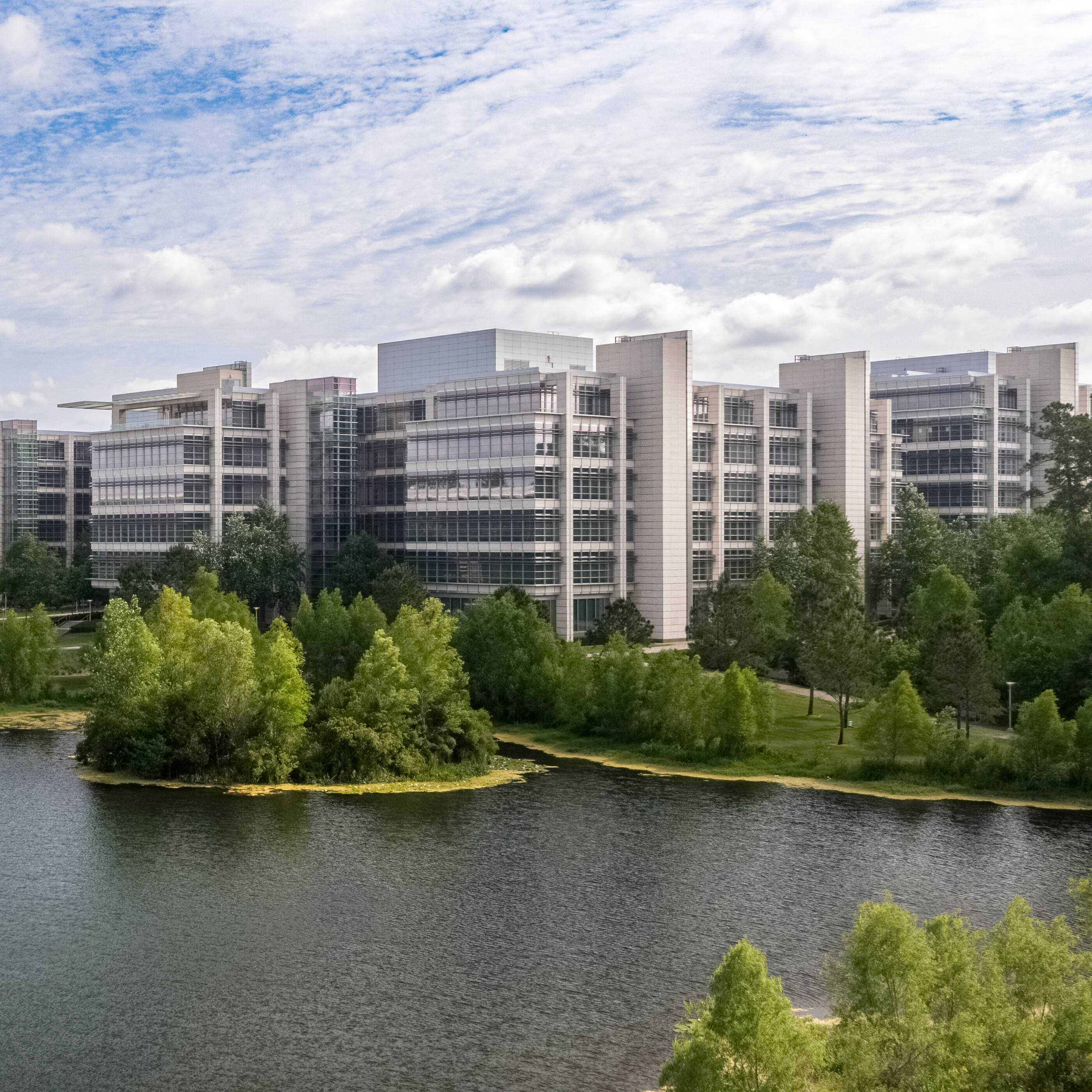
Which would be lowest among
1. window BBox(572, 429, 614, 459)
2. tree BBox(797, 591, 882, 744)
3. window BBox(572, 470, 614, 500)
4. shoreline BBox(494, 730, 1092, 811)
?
shoreline BBox(494, 730, 1092, 811)

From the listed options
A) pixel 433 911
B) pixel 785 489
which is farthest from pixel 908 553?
pixel 433 911

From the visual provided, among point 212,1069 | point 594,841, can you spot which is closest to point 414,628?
point 594,841

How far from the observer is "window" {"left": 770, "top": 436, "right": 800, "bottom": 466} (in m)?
139

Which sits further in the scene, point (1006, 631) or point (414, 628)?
point (1006, 631)

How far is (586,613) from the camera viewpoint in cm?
12431

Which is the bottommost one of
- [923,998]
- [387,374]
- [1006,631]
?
[923,998]

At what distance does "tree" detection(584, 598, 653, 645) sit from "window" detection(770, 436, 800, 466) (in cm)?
3115

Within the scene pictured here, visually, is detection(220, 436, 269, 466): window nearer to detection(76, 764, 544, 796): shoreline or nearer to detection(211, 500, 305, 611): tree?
detection(211, 500, 305, 611): tree

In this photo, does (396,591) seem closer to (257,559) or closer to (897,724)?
(257,559)

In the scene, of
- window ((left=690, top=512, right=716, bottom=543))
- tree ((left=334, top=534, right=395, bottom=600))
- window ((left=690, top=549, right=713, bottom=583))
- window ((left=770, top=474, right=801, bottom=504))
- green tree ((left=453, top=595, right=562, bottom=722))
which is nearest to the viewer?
green tree ((left=453, top=595, right=562, bottom=722))

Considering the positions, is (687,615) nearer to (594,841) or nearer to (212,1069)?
(594,841)

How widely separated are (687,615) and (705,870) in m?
71.2

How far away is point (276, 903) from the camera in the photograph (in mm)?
52531

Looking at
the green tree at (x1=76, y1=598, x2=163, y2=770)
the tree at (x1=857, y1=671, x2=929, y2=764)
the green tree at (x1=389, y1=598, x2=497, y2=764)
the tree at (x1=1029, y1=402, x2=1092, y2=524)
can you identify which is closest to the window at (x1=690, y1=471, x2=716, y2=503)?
the tree at (x1=1029, y1=402, x2=1092, y2=524)
